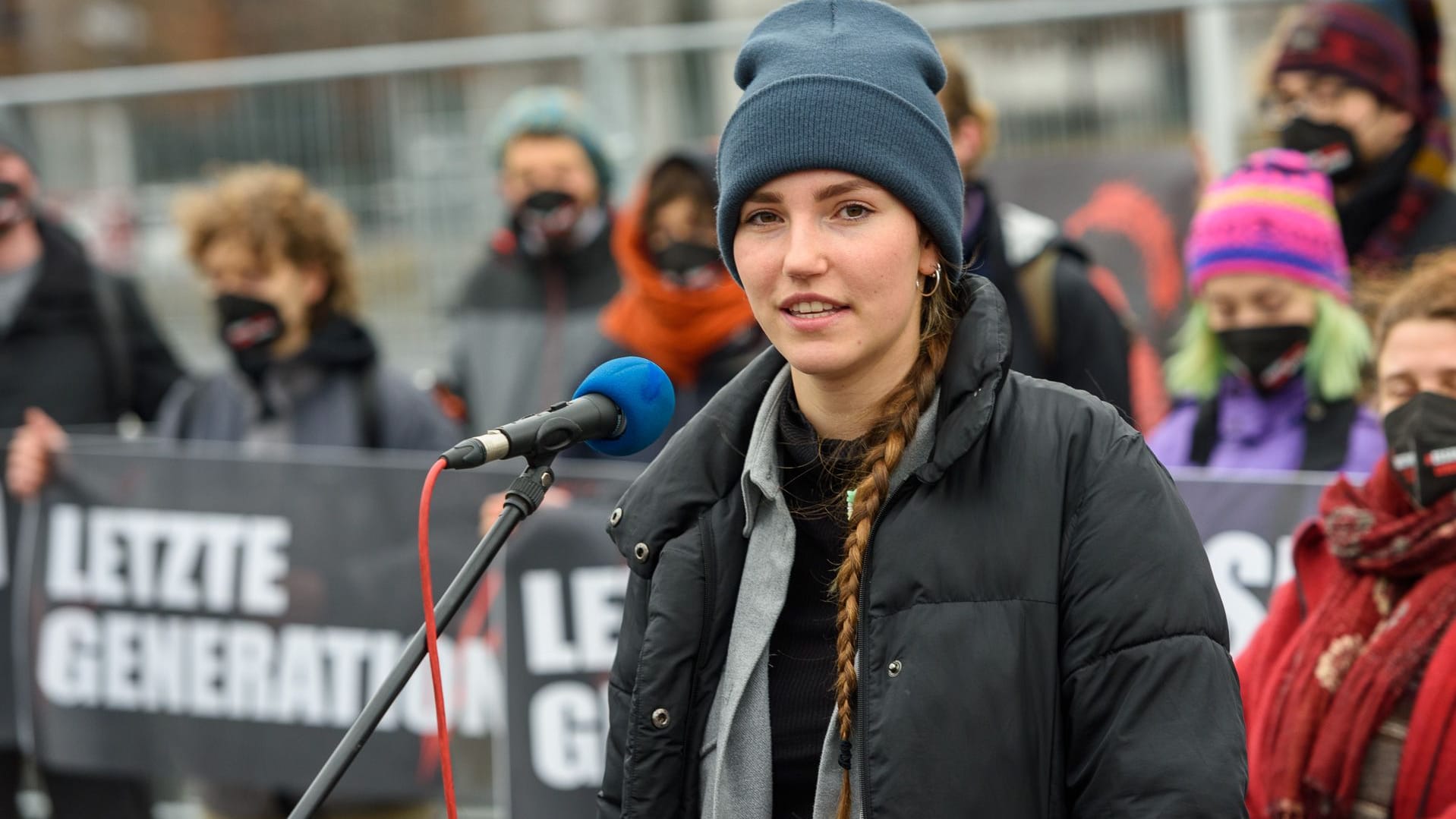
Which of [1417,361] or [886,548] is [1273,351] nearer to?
[1417,361]

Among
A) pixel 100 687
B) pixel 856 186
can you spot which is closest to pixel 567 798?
pixel 100 687

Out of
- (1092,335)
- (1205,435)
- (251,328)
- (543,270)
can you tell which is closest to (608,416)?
(1205,435)

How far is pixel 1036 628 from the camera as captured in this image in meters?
2.27

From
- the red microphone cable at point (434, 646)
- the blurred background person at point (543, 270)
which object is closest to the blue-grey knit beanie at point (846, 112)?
the red microphone cable at point (434, 646)

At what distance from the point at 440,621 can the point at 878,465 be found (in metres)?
0.62

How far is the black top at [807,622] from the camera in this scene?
8.06ft

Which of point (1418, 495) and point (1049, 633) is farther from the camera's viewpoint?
→ point (1418, 495)

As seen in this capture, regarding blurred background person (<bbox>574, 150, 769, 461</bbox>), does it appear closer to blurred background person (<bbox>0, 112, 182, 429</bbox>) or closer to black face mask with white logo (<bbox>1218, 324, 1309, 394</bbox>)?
black face mask with white logo (<bbox>1218, 324, 1309, 394</bbox>)

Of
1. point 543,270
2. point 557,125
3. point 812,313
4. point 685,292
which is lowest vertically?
point 812,313

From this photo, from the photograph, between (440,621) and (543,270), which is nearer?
(440,621)

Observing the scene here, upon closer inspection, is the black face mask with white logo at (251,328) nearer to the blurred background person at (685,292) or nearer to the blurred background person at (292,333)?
the blurred background person at (292,333)

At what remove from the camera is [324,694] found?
18.0ft

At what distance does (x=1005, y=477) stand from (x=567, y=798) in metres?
2.98

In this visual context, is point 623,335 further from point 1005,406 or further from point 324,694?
point 1005,406
